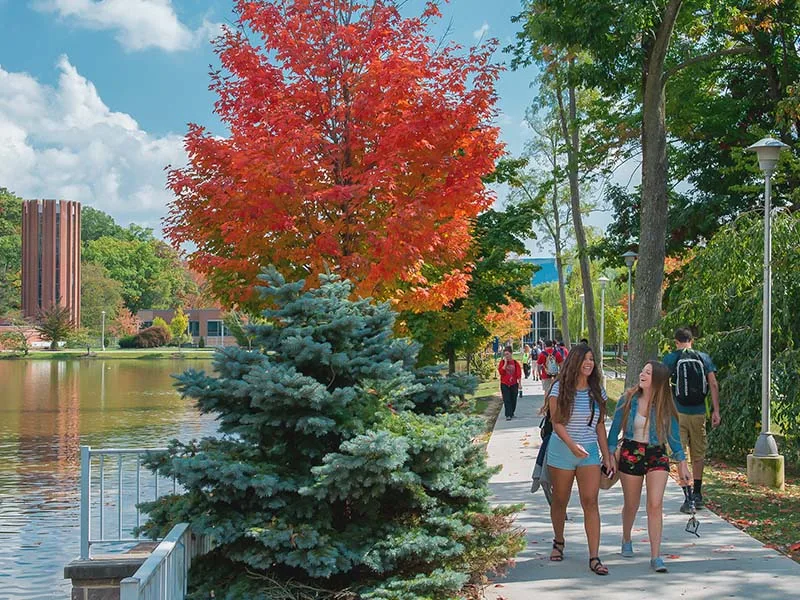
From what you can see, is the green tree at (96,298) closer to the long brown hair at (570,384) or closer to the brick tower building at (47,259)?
the brick tower building at (47,259)

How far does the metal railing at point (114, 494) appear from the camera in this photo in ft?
24.7

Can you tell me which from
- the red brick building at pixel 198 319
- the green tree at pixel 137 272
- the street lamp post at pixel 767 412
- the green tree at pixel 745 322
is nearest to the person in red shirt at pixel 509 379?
the green tree at pixel 745 322

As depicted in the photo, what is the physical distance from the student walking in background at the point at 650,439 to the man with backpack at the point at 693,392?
8.30 ft

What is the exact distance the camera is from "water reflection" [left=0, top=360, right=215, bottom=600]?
10617 mm

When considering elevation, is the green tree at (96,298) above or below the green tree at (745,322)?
above

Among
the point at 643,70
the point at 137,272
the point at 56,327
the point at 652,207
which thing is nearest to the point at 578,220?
the point at 643,70

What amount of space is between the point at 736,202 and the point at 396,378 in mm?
20723

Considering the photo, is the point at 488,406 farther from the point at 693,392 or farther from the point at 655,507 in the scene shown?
the point at 655,507

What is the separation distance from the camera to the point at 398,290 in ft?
43.0

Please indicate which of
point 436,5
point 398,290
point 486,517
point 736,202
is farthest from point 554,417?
point 736,202

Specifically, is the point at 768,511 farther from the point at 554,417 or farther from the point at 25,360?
the point at 25,360

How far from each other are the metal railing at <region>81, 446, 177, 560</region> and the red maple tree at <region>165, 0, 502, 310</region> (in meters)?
3.06

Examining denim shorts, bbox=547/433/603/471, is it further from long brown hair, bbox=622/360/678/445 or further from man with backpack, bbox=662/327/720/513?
man with backpack, bbox=662/327/720/513

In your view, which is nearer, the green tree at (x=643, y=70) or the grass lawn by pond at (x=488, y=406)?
the green tree at (x=643, y=70)
